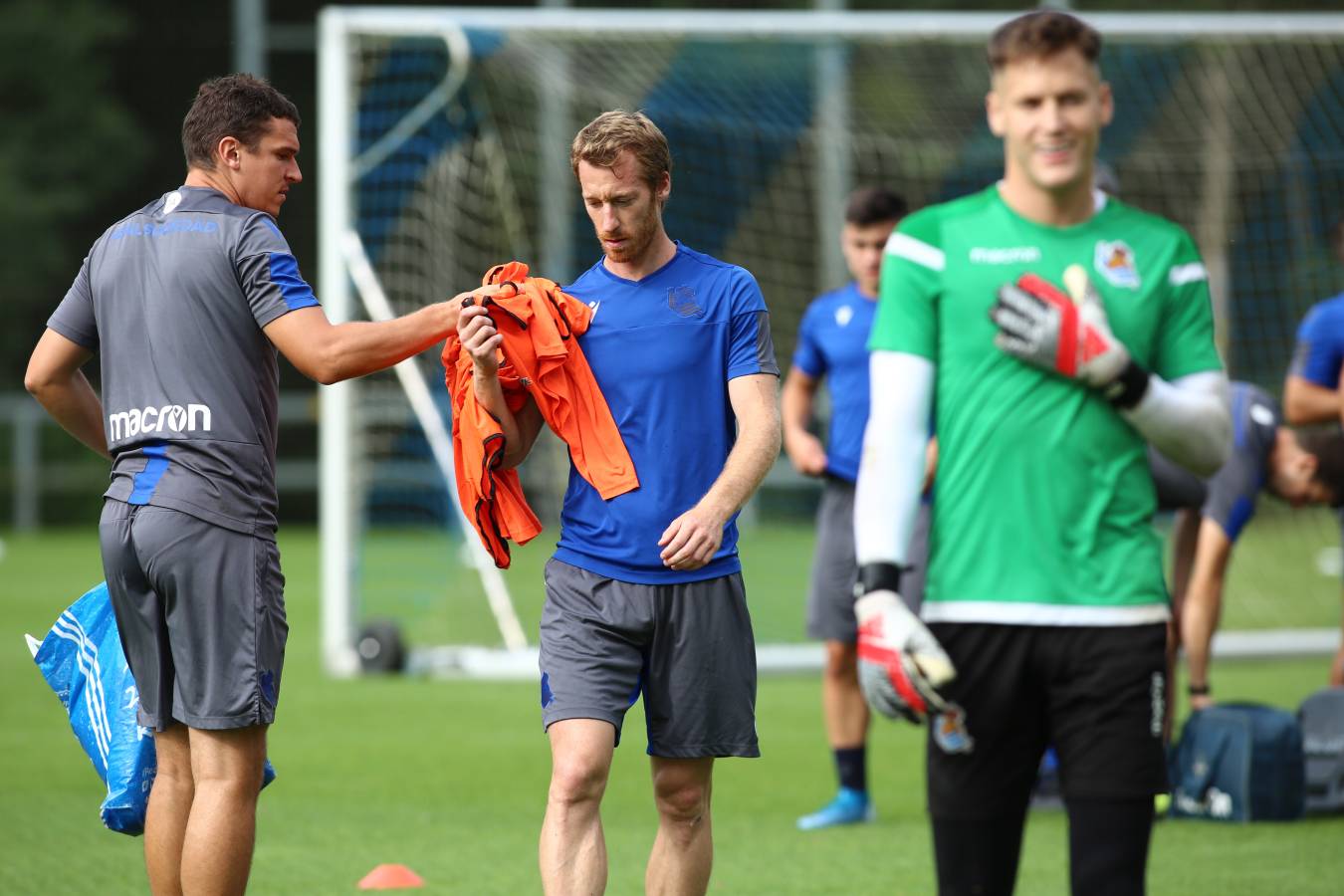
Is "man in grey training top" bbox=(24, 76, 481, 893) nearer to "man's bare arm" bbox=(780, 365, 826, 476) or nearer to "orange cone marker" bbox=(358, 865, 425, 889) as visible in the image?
"orange cone marker" bbox=(358, 865, 425, 889)

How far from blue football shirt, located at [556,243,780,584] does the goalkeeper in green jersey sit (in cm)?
101

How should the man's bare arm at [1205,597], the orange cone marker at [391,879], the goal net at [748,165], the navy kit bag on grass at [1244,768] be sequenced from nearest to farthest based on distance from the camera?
the orange cone marker at [391,879]
the navy kit bag on grass at [1244,768]
the man's bare arm at [1205,597]
the goal net at [748,165]

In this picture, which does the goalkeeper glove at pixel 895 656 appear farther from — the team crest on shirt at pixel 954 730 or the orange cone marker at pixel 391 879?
the orange cone marker at pixel 391 879

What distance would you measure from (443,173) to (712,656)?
31.1 ft

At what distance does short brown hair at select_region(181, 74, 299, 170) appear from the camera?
4.59 m

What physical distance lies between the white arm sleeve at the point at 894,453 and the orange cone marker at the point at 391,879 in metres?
2.97

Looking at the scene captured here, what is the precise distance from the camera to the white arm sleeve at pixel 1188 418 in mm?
3414

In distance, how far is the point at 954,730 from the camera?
3.49 meters

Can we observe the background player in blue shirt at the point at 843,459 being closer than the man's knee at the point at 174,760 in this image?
No

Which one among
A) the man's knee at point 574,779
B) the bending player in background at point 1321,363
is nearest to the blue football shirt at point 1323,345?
the bending player in background at point 1321,363

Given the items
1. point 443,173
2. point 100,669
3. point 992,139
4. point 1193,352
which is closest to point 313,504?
point 992,139

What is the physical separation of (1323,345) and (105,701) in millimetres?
5256

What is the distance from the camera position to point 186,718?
4.47 meters

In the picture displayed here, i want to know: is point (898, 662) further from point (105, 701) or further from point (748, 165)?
point (748, 165)
